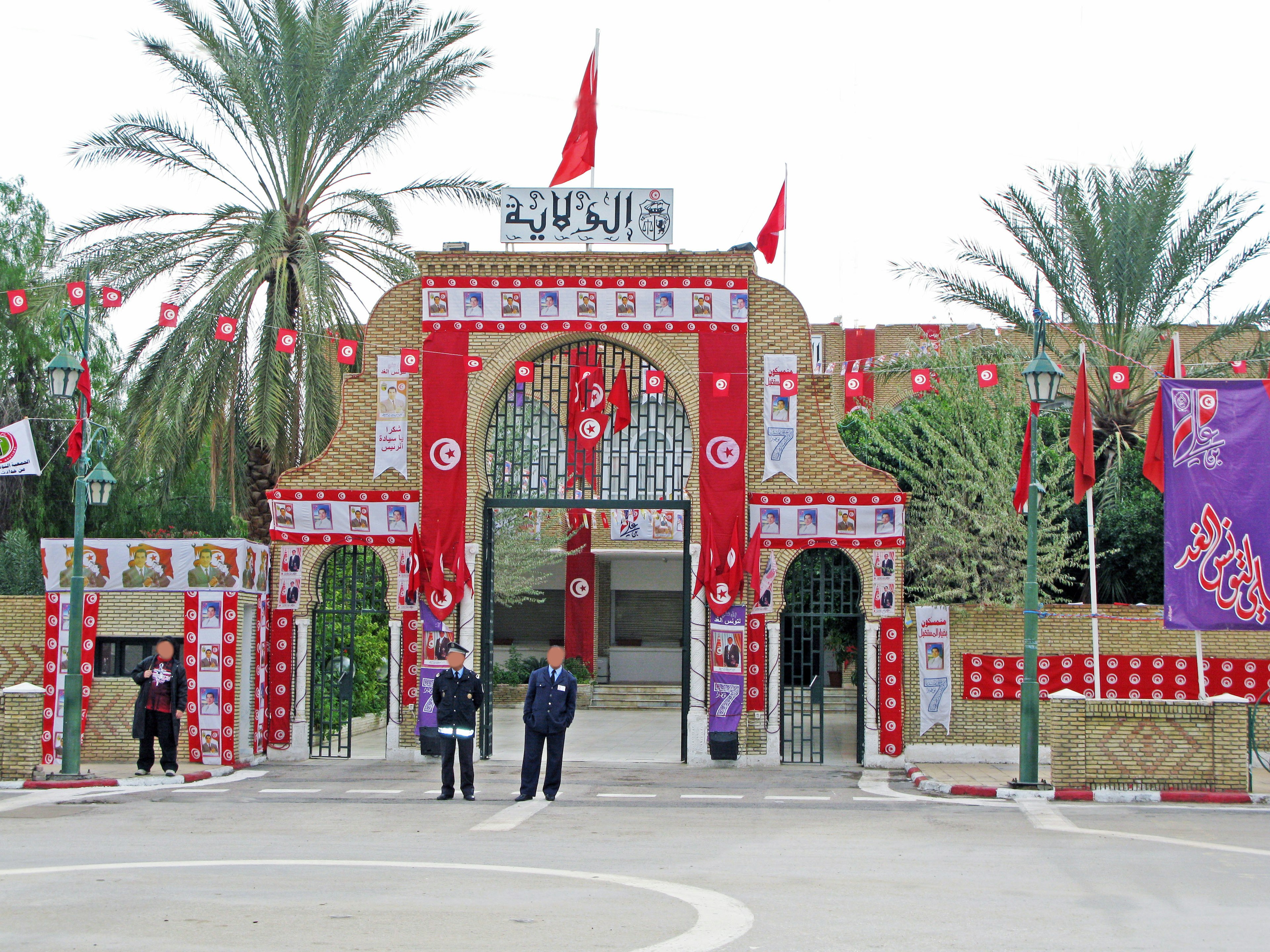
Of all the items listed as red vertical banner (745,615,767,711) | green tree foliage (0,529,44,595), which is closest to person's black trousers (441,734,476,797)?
red vertical banner (745,615,767,711)

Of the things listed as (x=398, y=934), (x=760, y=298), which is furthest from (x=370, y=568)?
(x=398, y=934)

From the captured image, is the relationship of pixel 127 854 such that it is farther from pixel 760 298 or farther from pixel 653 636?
pixel 653 636

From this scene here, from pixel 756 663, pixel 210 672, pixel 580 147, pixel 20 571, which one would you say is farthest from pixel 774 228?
pixel 20 571

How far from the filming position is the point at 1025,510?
68.0 ft

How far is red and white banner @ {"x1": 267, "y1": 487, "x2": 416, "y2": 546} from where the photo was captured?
19.7 meters

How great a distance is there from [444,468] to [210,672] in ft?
14.7

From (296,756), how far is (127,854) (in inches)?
380

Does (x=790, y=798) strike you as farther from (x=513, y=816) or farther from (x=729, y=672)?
(x=513, y=816)

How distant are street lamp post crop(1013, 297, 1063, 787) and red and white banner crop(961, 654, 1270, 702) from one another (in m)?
2.92

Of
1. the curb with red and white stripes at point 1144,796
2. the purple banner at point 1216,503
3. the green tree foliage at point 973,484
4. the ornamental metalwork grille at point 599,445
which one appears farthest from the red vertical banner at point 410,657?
the purple banner at point 1216,503

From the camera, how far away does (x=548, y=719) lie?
13.9 meters

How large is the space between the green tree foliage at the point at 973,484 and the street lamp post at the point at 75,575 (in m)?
12.5

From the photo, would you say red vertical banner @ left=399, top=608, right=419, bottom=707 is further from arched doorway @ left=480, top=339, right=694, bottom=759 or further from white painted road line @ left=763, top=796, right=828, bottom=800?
white painted road line @ left=763, top=796, right=828, bottom=800

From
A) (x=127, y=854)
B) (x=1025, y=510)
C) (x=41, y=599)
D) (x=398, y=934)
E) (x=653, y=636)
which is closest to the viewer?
(x=398, y=934)
